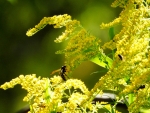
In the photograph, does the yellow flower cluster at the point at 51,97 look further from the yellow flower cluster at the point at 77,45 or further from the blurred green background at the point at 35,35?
the blurred green background at the point at 35,35

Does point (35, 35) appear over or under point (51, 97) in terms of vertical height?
over

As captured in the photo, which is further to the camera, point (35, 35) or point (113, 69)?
point (35, 35)

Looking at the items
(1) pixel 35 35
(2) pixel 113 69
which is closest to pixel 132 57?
(2) pixel 113 69

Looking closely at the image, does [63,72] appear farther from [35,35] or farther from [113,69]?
[35,35]

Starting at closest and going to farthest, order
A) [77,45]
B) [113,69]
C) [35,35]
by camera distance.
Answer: [113,69] < [77,45] < [35,35]

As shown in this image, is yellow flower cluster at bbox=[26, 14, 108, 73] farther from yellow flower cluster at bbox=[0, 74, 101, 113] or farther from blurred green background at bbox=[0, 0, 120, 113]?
blurred green background at bbox=[0, 0, 120, 113]

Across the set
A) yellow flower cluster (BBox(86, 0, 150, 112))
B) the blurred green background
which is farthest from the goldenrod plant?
A: the blurred green background

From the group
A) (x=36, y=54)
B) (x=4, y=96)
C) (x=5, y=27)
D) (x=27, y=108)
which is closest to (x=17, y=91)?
(x=4, y=96)

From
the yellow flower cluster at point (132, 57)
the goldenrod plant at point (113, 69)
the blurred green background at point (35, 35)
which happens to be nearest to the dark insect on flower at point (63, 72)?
the goldenrod plant at point (113, 69)
